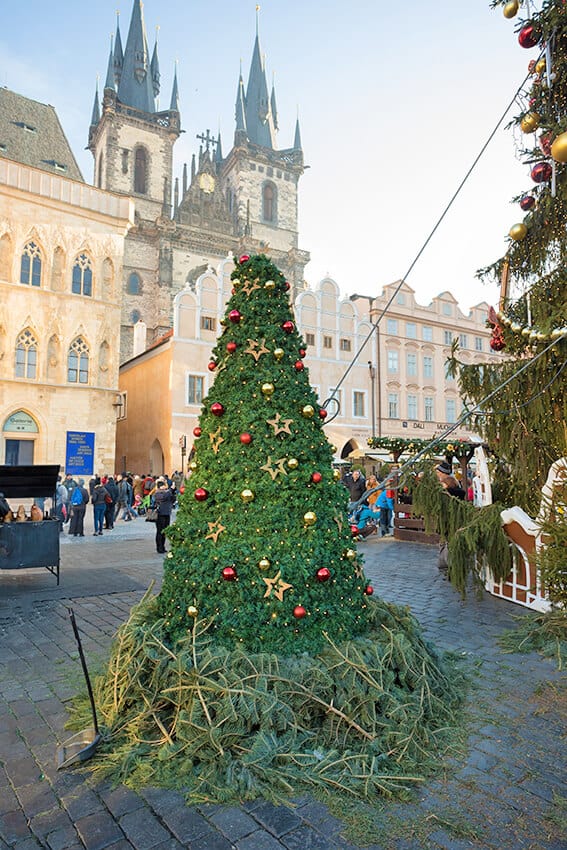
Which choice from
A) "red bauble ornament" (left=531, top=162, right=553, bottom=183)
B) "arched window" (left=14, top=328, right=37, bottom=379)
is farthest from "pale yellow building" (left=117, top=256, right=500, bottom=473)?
"red bauble ornament" (left=531, top=162, right=553, bottom=183)

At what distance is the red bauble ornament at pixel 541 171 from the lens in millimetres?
5219

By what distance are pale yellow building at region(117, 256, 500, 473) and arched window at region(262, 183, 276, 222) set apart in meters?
26.1

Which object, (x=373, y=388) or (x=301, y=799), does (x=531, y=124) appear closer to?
(x=301, y=799)

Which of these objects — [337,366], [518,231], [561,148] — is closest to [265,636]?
[561,148]

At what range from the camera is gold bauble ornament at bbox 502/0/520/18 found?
488 centimetres

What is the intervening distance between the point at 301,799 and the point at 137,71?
6851 cm

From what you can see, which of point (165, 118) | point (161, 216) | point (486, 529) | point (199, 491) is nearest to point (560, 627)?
point (486, 529)

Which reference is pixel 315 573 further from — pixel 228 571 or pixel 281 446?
pixel 281 446

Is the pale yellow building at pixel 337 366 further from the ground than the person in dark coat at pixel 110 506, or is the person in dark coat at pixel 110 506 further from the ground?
the pale yellow building at pixel 337 366

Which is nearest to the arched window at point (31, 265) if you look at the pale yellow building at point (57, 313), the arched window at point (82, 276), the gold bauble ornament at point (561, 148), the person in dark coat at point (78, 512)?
the pale yellow building at point (57, 313)

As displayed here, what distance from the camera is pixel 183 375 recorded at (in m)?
27.3

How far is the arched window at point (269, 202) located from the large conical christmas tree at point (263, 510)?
58001mm

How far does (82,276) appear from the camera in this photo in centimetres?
2572

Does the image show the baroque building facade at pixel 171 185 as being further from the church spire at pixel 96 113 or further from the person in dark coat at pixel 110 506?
the person in dark coat at pixel 110 506
